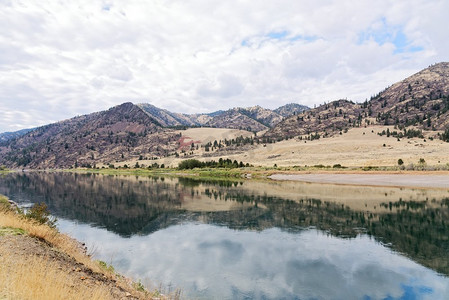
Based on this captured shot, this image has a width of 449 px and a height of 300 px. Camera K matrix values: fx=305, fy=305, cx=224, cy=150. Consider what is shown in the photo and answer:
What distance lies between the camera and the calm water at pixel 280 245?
2008cm

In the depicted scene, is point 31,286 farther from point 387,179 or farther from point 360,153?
point 360,153

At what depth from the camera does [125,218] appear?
1773 inches

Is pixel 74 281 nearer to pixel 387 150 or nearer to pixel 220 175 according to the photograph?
pixel 220 175

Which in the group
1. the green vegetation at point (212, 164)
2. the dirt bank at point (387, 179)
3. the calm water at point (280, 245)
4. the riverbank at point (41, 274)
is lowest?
the calm water at point (280, 245)

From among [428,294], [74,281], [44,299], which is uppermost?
[44,299]

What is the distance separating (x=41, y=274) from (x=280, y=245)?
2267 centimetres

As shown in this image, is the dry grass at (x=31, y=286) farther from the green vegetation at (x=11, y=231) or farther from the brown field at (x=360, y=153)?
the brown field at (x=360, y=153)

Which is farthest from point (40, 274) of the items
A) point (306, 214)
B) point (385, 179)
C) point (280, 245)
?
point (385, 179)

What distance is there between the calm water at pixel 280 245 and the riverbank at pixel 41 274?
5.02 metres

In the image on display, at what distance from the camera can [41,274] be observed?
1089 centimetres

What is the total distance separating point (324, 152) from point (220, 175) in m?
65.4

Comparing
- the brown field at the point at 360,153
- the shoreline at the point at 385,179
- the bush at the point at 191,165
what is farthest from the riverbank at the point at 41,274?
the bush at the point at 191,165

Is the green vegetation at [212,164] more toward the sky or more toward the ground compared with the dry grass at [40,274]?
more toward the sky

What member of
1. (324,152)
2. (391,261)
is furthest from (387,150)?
(391,261)
